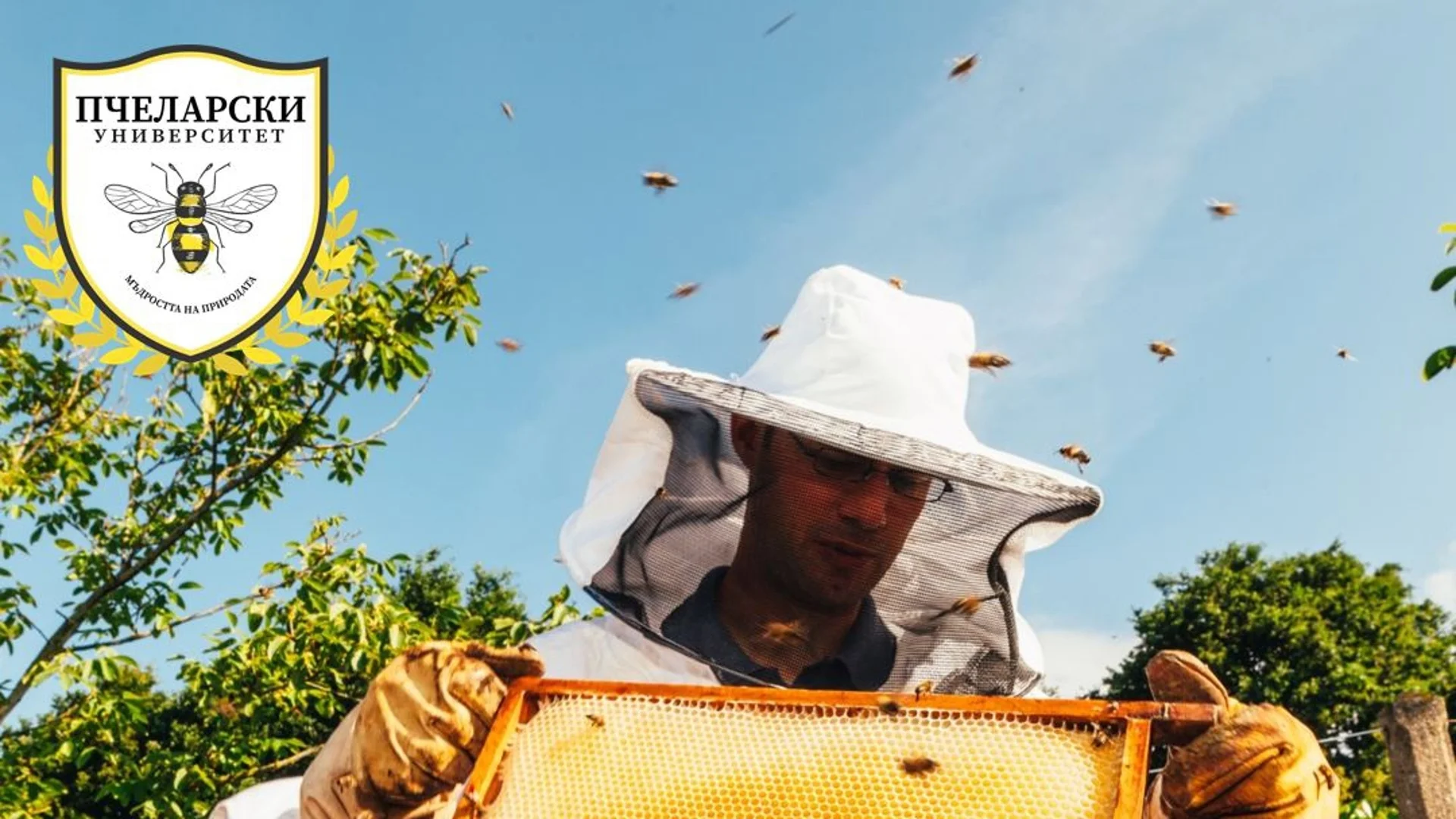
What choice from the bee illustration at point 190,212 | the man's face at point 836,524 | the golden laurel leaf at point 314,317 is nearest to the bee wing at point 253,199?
the bee illustration at point 190,212

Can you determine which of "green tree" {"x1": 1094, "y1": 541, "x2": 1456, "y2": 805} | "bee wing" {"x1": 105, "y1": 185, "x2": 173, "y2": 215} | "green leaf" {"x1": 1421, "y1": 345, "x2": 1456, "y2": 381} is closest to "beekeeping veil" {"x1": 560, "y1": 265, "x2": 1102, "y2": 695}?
"green leaf" {"x1": 1421, "y1": 345, "x2": 1456, "y2": 381}

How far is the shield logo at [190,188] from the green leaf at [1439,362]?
4913 mm

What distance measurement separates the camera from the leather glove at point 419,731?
184cm

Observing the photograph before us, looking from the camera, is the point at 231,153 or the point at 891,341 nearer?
the point at 891,341

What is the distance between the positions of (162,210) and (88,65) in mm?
839

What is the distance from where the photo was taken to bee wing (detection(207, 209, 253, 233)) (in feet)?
17.9

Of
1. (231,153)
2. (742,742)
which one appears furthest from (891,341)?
(231,153)

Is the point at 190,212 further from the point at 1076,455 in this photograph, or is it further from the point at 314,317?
the point at 1076,455

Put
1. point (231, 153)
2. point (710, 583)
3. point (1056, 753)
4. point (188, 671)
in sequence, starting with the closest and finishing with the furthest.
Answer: point (1056, 753), point (710, 583), point (231, 153), point (188, 671)

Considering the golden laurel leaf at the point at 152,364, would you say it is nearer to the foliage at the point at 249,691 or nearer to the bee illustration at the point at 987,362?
the foliage at the point at 249,691

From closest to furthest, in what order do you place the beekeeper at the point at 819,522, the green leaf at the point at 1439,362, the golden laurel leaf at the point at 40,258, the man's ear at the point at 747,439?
the beekeeper at the point at 819,522
the man's ear at the point at 747,439
the green leaf at the point at 1439,362
the golden laurel leaf at the point at 40,258

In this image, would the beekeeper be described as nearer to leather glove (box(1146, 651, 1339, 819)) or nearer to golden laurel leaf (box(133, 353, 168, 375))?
leather glove (box(1146, 651, 1339, 819))

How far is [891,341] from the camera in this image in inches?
111

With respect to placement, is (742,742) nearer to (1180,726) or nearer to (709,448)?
(1180,726)
